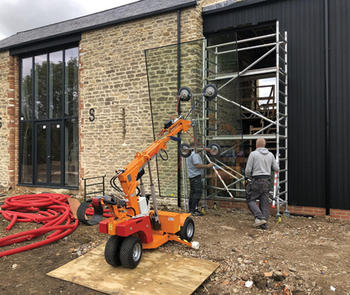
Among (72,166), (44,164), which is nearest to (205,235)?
(72,166)

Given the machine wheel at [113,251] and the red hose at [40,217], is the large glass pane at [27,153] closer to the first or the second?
the red hose at [40,217]

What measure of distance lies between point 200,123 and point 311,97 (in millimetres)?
2670

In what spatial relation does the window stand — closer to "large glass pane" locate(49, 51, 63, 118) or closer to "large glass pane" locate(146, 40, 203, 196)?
"large glass pane" locate(49, 51, 63, 118)

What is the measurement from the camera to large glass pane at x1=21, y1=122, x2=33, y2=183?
37.3ft

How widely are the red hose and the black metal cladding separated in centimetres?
520

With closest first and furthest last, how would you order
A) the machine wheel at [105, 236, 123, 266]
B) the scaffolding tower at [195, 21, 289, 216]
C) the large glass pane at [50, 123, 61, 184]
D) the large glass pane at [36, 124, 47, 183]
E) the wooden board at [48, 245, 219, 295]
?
the wooden board at [48, 245, 219, 295] → the machine wheel at [105, 236, 123, 266] → the scaffolding tower at [195, 21, 289, 216] → the large glass pane at [50, 123, 61, 184] → the large glass pane at [36, 124, 47, 183]

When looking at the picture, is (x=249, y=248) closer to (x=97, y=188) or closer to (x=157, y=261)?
(x=157, y=261)

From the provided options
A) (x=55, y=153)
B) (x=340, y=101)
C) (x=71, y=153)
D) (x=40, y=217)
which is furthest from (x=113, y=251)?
(x=55, y=153)

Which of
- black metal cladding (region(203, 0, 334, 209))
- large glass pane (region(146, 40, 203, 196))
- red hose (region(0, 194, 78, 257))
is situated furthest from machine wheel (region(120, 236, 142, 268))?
black metal cladding (region(203, 0, 334, 209))

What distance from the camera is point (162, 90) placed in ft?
27.3

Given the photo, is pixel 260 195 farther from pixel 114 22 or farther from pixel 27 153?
pixel 27 153

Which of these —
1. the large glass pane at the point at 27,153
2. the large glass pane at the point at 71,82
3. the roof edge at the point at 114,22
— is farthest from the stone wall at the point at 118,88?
the large glass pane at the point at 27,153

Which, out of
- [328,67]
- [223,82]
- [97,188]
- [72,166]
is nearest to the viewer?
[328,67]

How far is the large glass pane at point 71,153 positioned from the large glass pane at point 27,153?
181 cm
